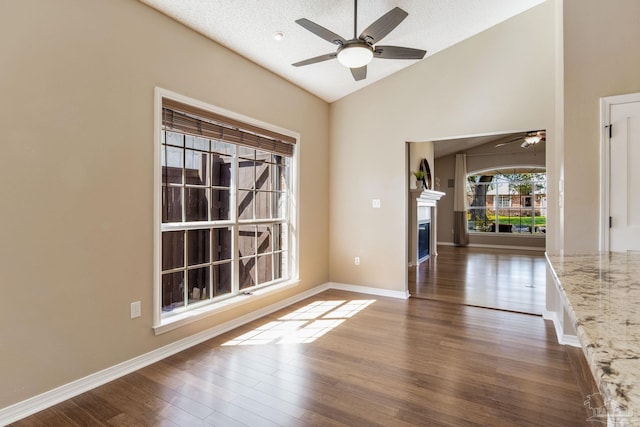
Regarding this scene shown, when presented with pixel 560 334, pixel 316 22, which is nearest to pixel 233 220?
pixel 316 22

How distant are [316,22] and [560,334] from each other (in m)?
3.66

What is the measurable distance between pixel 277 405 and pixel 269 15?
9.75 ft

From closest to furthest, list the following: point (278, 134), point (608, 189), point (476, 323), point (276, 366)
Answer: point (276, 366), point (608, 189), point (476, 323), point (278, 134)

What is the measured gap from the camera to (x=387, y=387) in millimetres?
2225

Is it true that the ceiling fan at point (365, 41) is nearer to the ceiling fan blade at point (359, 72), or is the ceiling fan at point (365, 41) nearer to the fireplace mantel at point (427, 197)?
the ceiling fan blade at point (359, 72)

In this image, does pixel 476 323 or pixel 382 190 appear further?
pixel 382 190

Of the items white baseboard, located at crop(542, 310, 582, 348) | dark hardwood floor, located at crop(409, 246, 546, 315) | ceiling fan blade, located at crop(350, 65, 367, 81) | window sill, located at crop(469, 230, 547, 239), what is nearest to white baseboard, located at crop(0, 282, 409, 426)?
dark hardwood floor, located at crop(409, 246, 546, 315)

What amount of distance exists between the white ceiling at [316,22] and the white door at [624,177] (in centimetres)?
163

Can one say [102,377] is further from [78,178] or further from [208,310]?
[78,178]

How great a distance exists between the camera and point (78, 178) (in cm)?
216

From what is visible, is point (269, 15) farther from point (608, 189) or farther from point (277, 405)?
point (608, 189)

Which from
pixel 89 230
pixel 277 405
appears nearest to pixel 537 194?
pixel 277 405

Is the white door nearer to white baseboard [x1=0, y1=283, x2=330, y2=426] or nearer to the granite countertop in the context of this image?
the granite countertop

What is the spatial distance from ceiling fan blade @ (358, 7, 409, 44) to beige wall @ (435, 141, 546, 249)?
27.9ft
